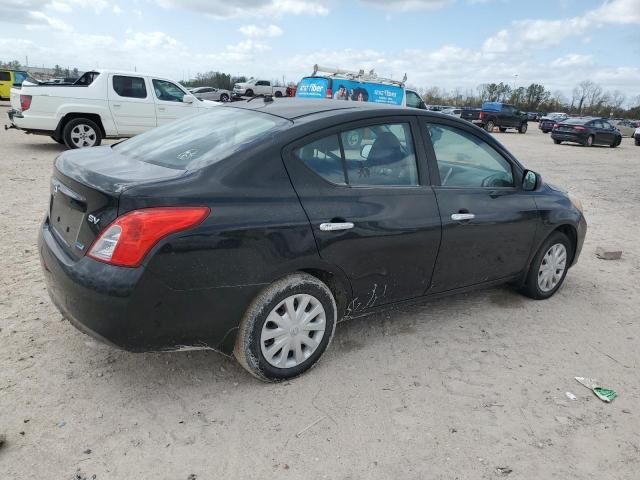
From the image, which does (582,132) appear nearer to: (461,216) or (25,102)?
(25,102)

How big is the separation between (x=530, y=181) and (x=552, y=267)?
905mm

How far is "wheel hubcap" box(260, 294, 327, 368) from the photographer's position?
288cm

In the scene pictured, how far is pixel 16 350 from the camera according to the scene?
10.3ft

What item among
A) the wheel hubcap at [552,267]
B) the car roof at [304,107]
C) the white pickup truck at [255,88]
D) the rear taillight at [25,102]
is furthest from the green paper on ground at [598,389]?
the white pickup truck at [255,88]

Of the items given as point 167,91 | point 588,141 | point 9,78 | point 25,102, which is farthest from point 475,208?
point 9,78

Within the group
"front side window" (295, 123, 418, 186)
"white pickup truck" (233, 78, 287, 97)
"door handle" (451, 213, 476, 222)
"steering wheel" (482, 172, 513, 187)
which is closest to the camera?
"front side window" (295, 123, 418, 186)

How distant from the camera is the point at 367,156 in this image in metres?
3.28

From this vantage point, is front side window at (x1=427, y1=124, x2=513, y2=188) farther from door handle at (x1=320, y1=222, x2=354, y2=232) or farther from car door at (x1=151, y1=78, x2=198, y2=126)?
car door at (x1=151, y1=78, x2=198, y2=126)

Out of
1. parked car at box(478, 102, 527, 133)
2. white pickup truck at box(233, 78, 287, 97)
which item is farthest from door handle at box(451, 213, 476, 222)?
white pickup truck at box(233, 78, 287, 97)

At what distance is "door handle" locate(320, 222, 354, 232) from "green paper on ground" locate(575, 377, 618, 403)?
6.01 ft

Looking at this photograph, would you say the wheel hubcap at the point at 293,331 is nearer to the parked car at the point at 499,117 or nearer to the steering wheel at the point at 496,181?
the steering wheel at the point at 496,181

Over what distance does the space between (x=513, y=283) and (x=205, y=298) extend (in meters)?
3.01

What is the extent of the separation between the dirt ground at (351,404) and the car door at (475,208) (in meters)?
0.47

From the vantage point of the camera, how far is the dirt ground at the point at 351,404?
2.41 m
